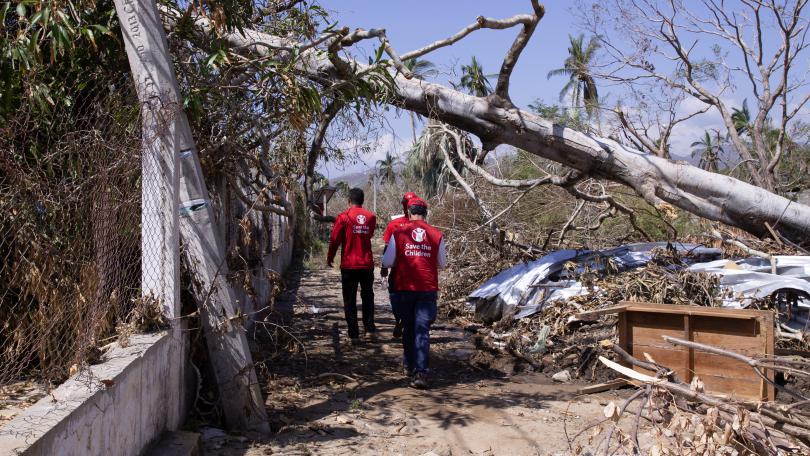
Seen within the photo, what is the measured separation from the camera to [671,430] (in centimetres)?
283

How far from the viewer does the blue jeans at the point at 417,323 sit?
6.89 metres

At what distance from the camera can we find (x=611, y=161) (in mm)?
8547

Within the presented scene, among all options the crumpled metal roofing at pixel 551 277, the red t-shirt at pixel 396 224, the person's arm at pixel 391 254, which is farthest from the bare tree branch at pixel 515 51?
the crumpled metal roofing at pixel 551 277

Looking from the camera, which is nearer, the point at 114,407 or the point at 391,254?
the point at 114,407

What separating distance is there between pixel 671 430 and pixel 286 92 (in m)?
4.24

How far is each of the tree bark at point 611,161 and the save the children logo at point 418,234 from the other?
1852 millimetres

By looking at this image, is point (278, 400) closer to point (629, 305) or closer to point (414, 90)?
point (629, 305)

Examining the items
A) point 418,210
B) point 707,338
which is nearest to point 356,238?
point 418,210

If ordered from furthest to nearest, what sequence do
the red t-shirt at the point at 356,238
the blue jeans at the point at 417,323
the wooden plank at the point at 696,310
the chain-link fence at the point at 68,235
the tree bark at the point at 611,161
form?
the red t-shirt at the point at 356,238 → the tree bark at the point at 611,161 → the blue jeans at the point at 417,323 → the wooden plank at the point at 696,310 → the chain-link fence at the point at 68,235

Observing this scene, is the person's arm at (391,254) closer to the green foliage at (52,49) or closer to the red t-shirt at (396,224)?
the red t-shirt at (396,224)

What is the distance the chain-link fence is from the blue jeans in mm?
2640

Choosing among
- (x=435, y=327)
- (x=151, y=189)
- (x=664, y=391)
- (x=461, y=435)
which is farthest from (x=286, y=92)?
(x=435, y=327)

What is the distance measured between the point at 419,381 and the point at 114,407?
3.45m

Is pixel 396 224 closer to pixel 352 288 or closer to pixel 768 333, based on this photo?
pixel 352 288
